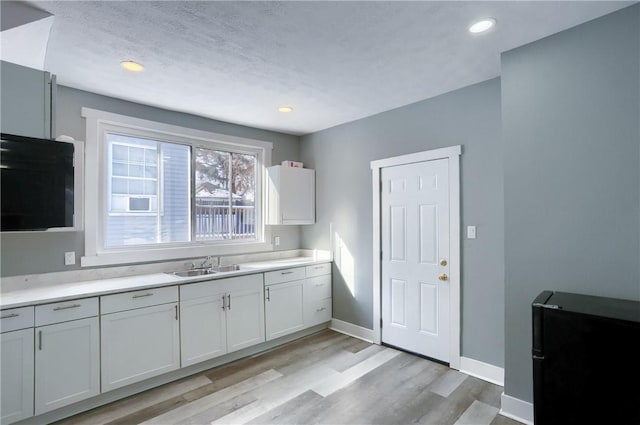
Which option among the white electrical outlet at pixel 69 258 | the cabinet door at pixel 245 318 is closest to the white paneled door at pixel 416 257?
the cabinet door at pixel 245 318

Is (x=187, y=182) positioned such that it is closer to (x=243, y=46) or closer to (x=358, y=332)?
(x=243, y=46)

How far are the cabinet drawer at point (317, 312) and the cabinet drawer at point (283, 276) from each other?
0.40 meters

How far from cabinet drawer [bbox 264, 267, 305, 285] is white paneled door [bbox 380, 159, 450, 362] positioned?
3.22 feet

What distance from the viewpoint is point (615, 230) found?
6.16 feet

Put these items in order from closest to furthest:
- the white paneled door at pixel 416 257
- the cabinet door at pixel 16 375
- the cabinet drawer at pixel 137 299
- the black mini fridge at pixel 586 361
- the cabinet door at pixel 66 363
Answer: the black mini fridge at pixel 586 361
the cabinet door at pixel 16 375
the cabinet door at pixel 66 363
the cabinet drawer at pixel 137 299
the white paneled door at pixel 416 257

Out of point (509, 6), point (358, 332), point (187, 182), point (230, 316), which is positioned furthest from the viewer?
point (358, 332)

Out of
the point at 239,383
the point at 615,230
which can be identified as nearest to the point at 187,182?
the point at 239,383

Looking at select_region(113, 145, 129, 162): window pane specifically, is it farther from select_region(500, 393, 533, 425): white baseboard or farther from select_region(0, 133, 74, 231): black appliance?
select_region(500, 393, 533, 425): white baseboard

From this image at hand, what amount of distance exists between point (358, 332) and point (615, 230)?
272 cm

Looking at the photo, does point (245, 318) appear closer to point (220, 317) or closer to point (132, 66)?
point (220, 317)

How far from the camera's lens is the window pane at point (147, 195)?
10.3ft

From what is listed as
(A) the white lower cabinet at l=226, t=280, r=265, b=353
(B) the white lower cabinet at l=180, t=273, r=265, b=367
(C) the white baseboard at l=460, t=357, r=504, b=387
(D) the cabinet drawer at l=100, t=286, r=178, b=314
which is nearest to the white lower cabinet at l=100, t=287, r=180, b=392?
(D) the cabinet drawer at l=100, t=286, r=178, b=314

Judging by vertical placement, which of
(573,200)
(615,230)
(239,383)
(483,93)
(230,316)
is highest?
(483,93)

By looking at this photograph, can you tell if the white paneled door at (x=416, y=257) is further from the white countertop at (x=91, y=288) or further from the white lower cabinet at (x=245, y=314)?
the white countertop at (x=91, y=288)
